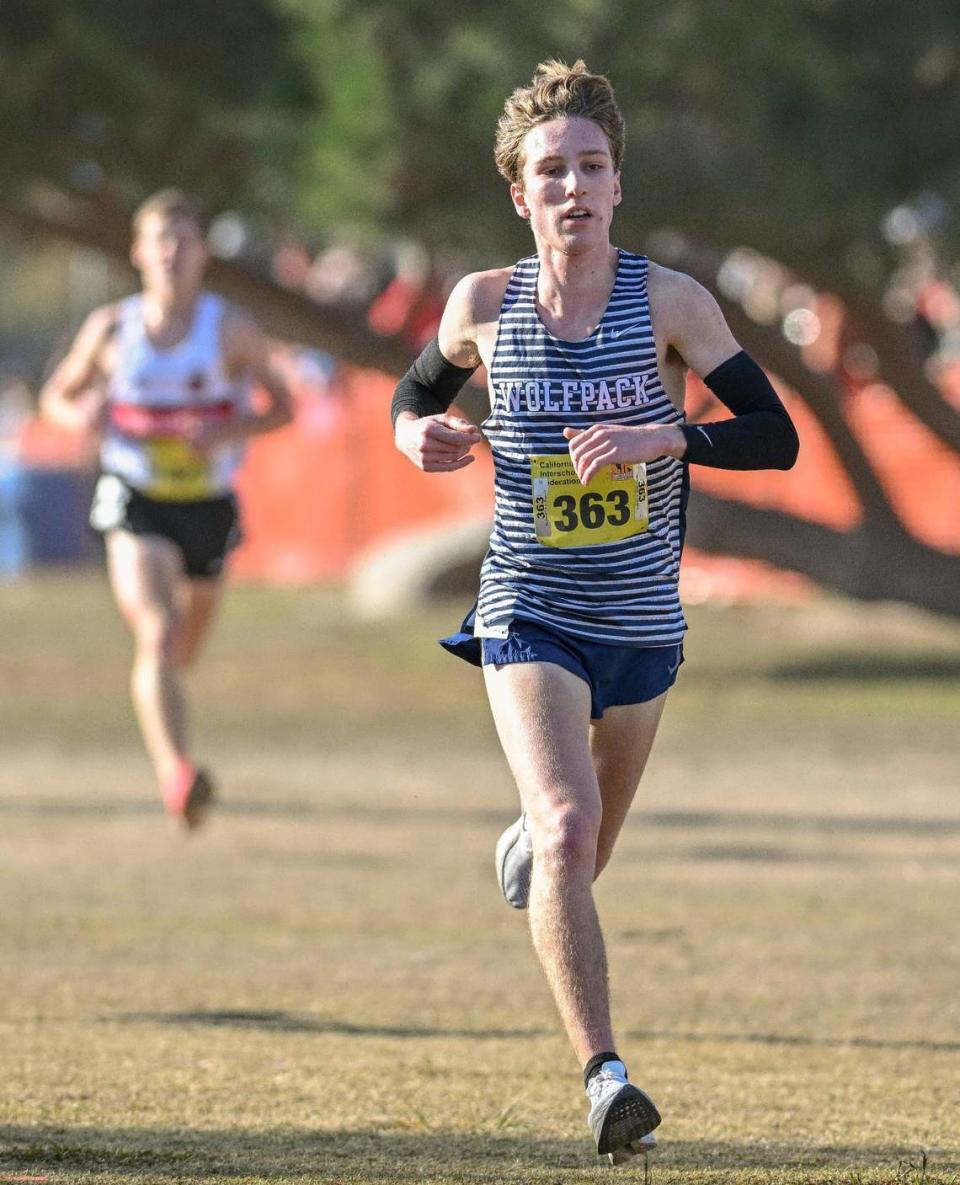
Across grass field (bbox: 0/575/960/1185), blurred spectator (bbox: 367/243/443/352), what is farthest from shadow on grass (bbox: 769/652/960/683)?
blurred spectator (bbox: 367/243/443/352)

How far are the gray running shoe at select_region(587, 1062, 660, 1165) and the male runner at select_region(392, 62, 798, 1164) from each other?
1.90 feet

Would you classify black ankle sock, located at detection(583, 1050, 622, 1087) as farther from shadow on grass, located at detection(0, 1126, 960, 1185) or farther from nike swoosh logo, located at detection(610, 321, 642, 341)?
nike swoosh logo, located at detection(610, 321, 642, 341)

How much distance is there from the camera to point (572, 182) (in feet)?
16.1

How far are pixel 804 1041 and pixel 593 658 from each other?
5.19 feet

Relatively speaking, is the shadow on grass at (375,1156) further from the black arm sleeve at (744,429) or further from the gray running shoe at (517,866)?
the black arm sleeve at (744,429)

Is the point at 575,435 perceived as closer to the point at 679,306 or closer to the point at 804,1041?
the point at 679,306

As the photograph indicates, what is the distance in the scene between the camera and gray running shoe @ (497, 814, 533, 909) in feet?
17.2

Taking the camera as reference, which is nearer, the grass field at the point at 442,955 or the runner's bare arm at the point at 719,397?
the runner's bare arm at the point at 719,397

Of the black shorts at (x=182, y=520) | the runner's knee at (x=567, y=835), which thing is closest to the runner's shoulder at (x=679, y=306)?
the runner's knee at (x=567, y=835)

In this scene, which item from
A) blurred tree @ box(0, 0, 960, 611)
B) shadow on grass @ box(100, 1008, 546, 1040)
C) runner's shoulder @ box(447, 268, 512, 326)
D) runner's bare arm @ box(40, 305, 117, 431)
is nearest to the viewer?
runner's shoulder @ box(447, 268, 512, 326)

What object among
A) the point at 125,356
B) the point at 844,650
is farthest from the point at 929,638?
the point at 125,356

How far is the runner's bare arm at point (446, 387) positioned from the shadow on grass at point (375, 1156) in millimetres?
1383

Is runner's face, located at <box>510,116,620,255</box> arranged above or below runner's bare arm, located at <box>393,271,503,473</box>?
above

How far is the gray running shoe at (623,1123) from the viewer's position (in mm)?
4270
